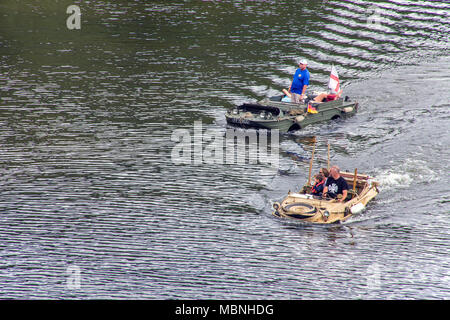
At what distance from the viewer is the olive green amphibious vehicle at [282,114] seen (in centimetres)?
3281

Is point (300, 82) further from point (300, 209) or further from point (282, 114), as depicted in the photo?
point (300, 209)

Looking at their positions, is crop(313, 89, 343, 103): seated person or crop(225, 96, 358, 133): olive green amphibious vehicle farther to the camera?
crop(313, 89, 343, 103): seated person

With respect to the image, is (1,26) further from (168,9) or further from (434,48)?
(434,48)

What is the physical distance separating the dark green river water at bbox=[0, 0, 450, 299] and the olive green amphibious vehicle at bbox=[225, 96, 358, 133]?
0.67 metres

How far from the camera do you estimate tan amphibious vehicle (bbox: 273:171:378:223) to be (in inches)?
903

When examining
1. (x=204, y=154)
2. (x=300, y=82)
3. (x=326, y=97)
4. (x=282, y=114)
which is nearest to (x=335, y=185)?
(x=204, y=154)

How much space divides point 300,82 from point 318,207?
13438 millimetres

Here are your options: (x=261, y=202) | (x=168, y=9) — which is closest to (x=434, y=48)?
(x=168, y=9)

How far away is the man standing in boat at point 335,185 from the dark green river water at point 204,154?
134 cm

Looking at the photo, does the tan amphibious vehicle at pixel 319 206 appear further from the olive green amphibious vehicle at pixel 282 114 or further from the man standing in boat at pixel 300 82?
the man standing in boat at pixel 300 82

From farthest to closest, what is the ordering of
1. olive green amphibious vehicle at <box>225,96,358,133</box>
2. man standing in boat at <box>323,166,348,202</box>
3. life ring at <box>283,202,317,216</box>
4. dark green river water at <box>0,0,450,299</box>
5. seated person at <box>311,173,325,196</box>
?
olive green amphibious vehicle at <box>225,96,358,133</box> → seated person at <box>311,173,325,196</box> → man standing in boat at <box>323,166,348,202</box> → life ring at <box>283,202,317,216</box> → dark green river water at <box>0,0,450,299</box>

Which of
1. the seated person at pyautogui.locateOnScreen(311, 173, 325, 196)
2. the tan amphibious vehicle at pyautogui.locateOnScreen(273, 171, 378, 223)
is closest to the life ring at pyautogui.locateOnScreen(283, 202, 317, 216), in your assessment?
the tan amphibious vehicle at pyautogui.locateOnScreen(273, 171, 378, 223)

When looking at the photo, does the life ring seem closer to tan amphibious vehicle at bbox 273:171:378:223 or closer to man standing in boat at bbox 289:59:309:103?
tan amphibious vehicle at bbox 273:171:378:223

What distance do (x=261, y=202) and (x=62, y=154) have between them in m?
10.6
